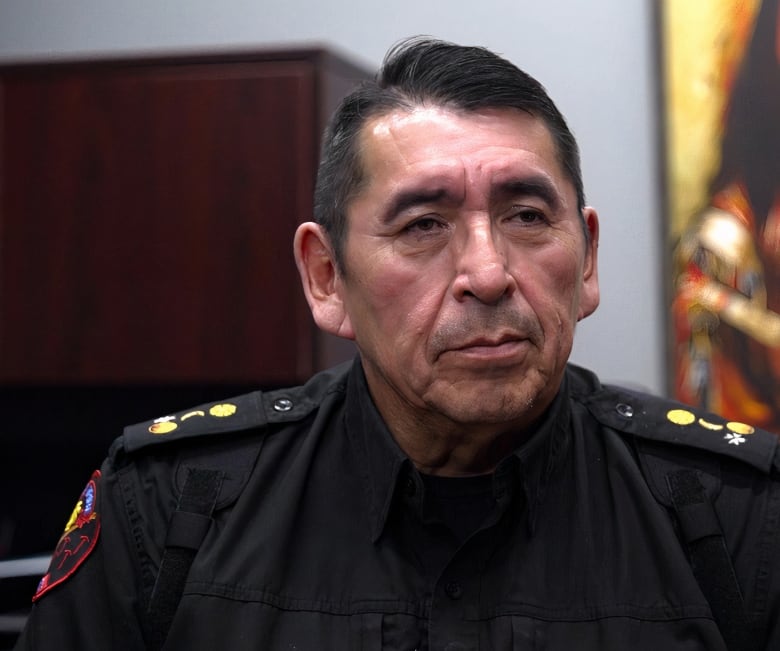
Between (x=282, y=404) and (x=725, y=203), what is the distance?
3.65ft

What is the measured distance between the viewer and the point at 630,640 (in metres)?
1.08

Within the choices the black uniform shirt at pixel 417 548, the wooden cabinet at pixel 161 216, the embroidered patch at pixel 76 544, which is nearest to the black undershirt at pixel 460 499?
the black uniform shirt at pixel 417 548

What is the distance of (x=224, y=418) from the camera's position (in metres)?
1.29

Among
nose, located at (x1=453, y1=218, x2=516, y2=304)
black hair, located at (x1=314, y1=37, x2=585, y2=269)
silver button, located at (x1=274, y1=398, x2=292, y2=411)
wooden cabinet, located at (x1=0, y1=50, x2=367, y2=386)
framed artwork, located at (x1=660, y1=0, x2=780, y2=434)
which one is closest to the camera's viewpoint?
nose, located at (x1=453, y1=218, x2=516, y2=304)

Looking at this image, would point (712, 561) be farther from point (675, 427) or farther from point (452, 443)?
point (452, 443)

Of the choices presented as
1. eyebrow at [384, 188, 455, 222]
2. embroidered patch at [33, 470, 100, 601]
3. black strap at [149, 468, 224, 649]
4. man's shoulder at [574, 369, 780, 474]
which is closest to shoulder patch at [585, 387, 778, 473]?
man's shoulder at [574, 369, 780, 474]

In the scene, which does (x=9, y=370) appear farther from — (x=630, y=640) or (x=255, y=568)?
(x=630, y=640)

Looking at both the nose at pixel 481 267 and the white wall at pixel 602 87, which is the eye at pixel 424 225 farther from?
the white wall at pixel 602 87

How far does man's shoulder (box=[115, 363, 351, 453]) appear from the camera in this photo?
4.12 feet

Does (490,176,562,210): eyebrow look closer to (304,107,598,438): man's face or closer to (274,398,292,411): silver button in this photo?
(304,107,598,438): man's face

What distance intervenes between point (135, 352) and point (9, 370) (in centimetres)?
26

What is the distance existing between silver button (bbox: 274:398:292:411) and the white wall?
100cm

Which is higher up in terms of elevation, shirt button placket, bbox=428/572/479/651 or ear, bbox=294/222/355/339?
ear, bbox=294/222/355/339

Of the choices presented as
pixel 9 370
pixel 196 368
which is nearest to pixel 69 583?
pixel 196 368
